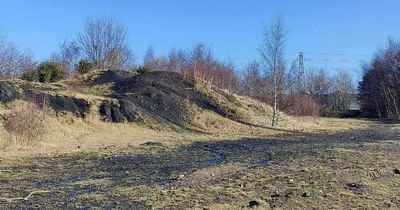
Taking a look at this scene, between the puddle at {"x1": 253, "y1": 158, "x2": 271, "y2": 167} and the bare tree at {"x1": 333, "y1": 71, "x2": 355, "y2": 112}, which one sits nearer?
the puddle at {"x1": 253, "y1": 158, "x2": 271, "y2": 167}

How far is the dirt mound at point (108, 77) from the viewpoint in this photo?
3450 cm

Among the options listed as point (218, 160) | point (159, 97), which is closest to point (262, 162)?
point (218, 160)

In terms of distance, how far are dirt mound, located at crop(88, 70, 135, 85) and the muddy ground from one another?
68.4 feet

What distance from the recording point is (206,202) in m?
7.23

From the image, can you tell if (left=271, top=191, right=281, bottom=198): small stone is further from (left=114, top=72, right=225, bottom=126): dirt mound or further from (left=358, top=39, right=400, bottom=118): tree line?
(left=358, top=39, right=400, bottom=118): tree line

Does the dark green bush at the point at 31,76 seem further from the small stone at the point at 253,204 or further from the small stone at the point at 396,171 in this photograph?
the small stone at the point at 253,204

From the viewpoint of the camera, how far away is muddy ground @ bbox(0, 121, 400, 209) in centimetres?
726

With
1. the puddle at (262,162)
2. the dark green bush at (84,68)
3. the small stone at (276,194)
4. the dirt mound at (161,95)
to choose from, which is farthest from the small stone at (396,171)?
the dark green bush at (84,68)

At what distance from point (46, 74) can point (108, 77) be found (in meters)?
5.07

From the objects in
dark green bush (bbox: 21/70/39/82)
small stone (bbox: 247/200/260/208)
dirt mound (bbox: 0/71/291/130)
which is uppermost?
dark green bush (bbox: 21/70/39/82)

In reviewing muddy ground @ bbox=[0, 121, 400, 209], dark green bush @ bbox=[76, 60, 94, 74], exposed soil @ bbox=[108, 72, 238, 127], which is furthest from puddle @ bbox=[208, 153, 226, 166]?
dark green bush @ bbox=[76, 60, 94, 74]

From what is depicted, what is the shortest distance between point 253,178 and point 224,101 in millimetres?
24025

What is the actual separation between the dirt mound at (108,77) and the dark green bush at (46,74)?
2.29 meters

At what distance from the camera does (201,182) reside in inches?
357
